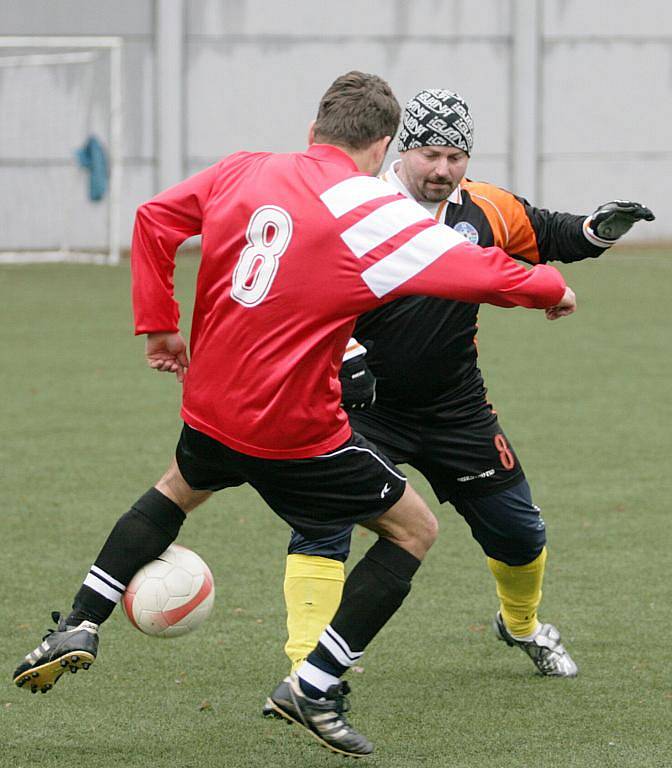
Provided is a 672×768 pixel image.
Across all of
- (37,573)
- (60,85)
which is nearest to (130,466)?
(37,573)

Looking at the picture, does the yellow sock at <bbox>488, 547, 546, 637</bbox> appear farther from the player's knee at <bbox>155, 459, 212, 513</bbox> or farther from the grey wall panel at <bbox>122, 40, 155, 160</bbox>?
the grey wall panel at <bbox>122, 40, 155, 160</bbox>

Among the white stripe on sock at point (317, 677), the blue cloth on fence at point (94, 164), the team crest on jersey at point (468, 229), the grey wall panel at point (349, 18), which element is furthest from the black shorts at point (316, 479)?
the grey wall panel at point (349, 18)

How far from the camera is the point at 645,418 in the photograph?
31.9ft

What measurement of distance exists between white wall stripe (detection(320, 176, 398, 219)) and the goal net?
18082 millimetres

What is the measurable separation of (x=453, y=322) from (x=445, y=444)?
0.41m

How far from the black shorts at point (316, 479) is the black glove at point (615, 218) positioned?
1.09 meters

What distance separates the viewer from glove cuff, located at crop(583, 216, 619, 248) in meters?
4.74

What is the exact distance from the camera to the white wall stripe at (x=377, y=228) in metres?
3.77

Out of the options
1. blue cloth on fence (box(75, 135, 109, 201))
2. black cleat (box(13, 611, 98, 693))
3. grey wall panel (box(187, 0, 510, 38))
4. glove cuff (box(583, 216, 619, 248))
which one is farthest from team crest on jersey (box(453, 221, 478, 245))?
grey wall panel (box(187, 0, 510, 38))

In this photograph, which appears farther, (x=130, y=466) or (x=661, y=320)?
(x=661, y=320)

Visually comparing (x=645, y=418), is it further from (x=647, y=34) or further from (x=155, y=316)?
(x=647, y=34)

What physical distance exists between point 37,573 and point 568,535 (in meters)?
2.42

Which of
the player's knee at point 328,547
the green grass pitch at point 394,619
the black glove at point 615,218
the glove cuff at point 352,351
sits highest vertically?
the black glove at point 615,218

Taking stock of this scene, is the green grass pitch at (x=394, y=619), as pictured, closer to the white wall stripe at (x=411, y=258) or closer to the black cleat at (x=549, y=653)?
the black cleat at (x=549, y=653)
